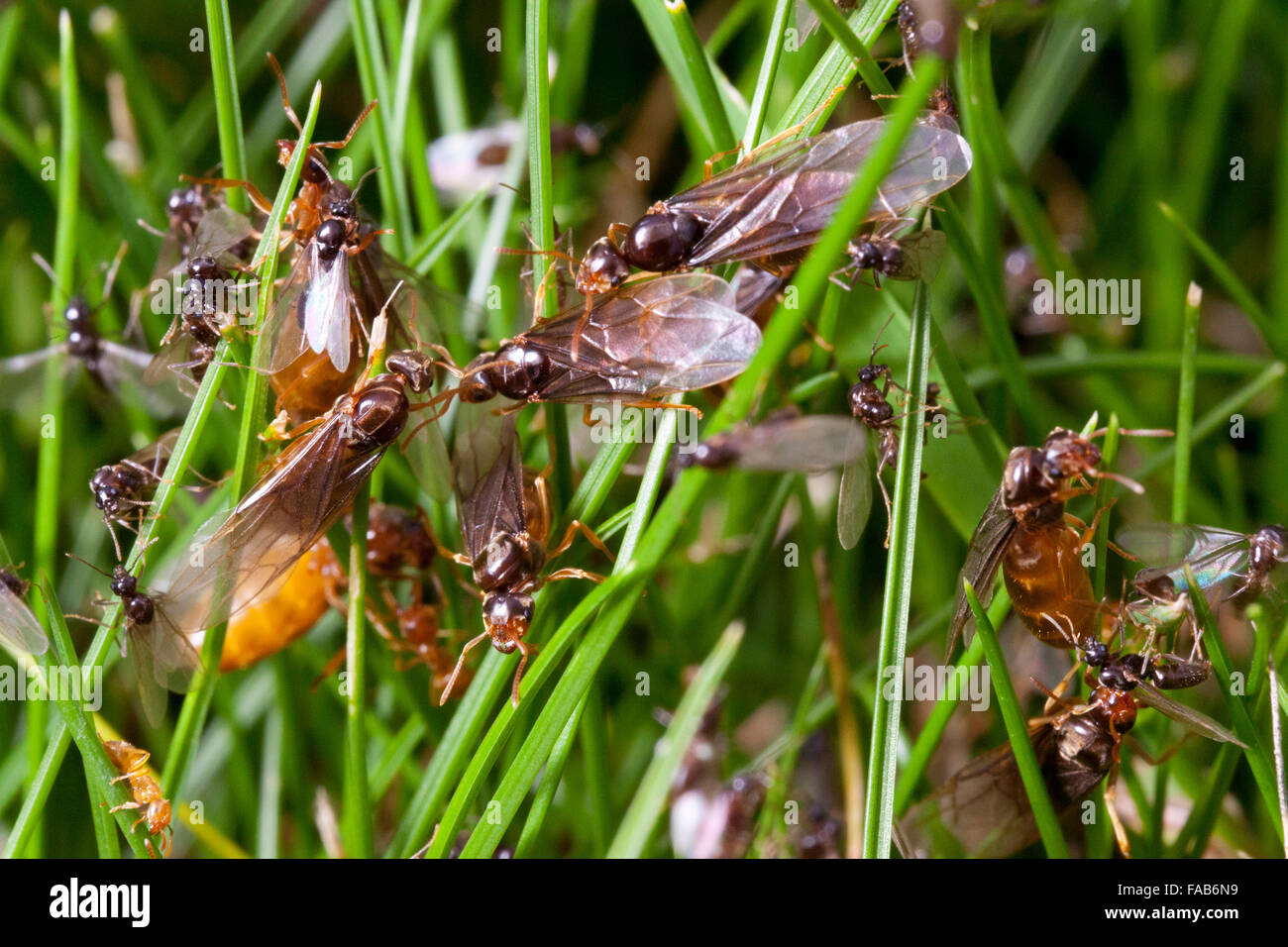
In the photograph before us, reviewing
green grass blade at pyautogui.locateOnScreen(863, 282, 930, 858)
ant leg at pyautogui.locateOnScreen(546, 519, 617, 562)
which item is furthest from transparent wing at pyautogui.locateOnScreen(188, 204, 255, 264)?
green grass blade at pyautogui.locateOnScreen(863, 282, 930, 858)

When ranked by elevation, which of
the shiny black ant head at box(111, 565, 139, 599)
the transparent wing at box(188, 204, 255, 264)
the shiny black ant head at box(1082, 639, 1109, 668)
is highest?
the transparent wing at box(188, 204, 255, 264)

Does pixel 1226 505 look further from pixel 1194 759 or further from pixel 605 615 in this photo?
pixel 605 615

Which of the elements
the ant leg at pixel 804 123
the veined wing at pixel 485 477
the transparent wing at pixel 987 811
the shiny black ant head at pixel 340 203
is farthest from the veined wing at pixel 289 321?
the transparent wing at pixel 987 811

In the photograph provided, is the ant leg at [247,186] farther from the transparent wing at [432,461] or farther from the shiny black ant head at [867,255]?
the shiny black ant head at [867,255]

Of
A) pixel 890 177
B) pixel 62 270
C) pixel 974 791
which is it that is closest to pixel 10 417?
pixel 62 270

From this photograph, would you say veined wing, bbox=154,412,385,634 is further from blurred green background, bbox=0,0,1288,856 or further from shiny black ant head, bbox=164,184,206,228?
shiny black ant head, bbox=164,184,206,228

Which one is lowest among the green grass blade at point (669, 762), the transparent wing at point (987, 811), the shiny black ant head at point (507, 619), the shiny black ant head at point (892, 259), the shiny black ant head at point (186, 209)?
the transparent wing at point (987, 811)
